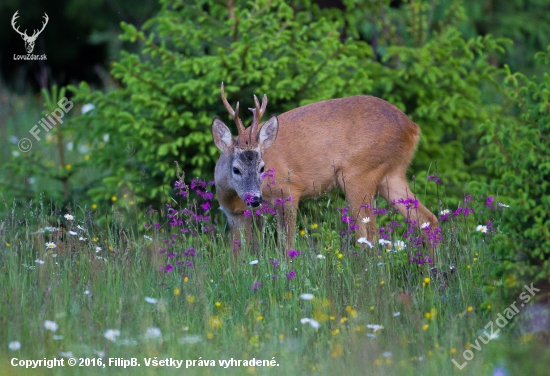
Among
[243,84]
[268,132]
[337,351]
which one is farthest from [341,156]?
[337,351]

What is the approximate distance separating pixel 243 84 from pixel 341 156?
1.10 meters

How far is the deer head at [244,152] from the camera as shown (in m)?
6.61

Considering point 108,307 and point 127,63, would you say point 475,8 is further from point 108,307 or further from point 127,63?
point 108,307

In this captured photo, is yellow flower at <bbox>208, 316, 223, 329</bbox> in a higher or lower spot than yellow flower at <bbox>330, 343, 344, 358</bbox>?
lower

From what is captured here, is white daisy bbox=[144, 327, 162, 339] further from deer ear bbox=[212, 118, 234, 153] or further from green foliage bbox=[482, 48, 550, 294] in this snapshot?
deer ear bbox=[212, 118, 234, 153]

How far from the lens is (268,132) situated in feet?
→ 22.7

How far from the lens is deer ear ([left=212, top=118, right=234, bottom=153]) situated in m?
6.93

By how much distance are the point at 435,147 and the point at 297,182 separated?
160 cm

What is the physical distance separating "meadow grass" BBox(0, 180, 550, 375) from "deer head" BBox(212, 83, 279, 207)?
0.72 metres

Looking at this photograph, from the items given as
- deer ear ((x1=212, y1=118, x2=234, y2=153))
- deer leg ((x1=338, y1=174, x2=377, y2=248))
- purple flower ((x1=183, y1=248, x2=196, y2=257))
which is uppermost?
deer ear ((x1=212, y1=118, x2=234, y2=153))

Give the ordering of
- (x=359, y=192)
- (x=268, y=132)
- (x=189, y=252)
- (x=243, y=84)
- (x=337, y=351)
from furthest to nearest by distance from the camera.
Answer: (x=243, y=84), (x=359, y=192), (x=268, y=132), (x=189, y=252), (x=337, y=351)

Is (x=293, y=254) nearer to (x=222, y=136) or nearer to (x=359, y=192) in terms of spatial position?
(x=222, y=136)

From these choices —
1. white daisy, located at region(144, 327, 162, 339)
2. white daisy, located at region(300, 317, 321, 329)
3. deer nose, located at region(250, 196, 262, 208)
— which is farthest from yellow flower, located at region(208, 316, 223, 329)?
deer nose, located at region(250, 196, 262, 208)

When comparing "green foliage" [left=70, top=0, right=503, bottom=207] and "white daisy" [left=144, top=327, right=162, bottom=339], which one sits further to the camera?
"green foliage" [left=70, top=0, right=503, bottom=207]
